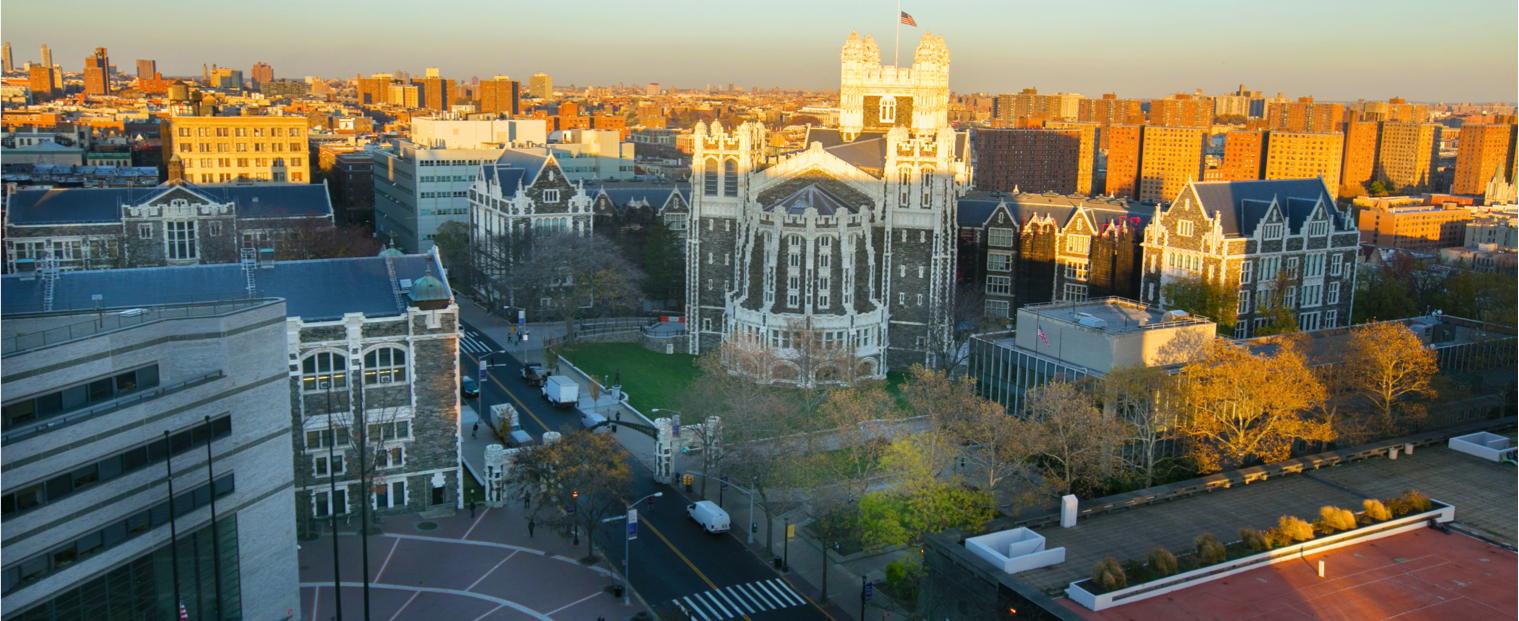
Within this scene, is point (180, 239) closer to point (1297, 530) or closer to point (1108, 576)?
point (1108, 576)

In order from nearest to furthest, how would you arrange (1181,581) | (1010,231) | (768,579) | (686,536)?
1. (1181,581)
2. (768,579)
3. (686,536)
4. (1010,231)

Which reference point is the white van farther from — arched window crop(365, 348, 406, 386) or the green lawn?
the green lawn

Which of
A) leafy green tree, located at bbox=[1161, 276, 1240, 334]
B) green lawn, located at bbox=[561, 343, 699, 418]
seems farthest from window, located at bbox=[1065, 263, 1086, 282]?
green lawn, located at bbox=[561, 343, 699, 418]

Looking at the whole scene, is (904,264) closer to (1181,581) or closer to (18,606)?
(1181,581)

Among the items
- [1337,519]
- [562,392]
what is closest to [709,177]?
[562,392]

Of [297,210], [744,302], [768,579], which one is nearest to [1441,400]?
[768,579]

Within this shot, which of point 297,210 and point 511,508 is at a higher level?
point 297,210

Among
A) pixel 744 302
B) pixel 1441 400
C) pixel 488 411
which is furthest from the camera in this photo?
pixel 744 302
